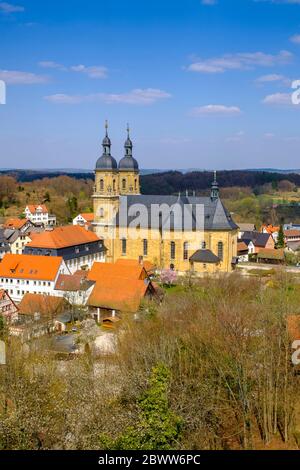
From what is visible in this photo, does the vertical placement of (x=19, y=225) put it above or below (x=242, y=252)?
above

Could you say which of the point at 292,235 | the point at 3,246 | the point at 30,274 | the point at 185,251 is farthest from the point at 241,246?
the point at 30,274

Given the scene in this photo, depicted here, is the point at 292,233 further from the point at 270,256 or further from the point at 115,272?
the point at 115,272

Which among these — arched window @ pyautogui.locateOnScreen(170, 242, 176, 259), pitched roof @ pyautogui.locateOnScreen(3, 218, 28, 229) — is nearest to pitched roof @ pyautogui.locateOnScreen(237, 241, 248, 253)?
arched window @ pyautogui.locateOnScreen(170, 242, 176, 259)

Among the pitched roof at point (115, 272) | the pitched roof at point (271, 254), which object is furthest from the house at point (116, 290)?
the pitched roof at point (271, 254)

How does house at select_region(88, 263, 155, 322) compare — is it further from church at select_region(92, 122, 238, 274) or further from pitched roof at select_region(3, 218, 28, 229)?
pitched roof at select_region(3, 218, 28, 229)

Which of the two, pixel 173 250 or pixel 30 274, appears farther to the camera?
pixel 173 250
